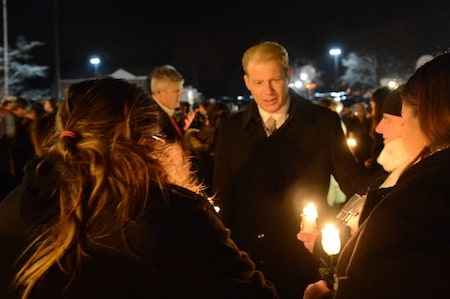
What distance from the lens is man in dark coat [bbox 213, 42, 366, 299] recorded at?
13.9 ft

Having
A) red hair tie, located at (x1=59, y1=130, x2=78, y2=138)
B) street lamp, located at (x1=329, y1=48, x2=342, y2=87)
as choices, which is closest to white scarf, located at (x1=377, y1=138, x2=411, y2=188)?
red hair tie, located at (x1=59, y1=130, x2=78, y2=138)

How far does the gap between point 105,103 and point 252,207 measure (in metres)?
2.41

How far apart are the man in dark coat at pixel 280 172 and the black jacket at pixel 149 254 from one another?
2.19 metres

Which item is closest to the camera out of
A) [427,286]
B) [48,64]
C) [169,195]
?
[427,286]

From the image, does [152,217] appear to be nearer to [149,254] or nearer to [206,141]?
[149,254]

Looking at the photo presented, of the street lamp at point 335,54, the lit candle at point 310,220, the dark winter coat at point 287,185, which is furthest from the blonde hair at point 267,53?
the street lamp at point 335,54

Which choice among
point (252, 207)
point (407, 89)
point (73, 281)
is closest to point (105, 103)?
point (73, 281)

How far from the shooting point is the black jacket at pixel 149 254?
6.26 ft

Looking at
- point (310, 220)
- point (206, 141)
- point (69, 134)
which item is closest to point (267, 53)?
point (310, 220)

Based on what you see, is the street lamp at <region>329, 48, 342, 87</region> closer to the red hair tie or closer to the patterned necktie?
the patterned necktie

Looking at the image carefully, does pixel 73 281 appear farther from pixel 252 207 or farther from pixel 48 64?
pixel 48 64

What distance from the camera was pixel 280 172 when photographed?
429 cm

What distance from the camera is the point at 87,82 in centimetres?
213

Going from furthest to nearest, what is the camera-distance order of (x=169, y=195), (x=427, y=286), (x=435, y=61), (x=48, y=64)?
(x=48, y=64) < (x=435, y=61) < (x=169, y=195) < (x=427, y=286)
